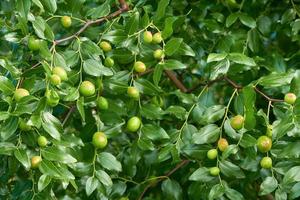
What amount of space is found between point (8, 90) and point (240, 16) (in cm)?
87

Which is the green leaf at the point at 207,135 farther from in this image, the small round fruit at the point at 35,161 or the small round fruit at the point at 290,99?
the small round fruit at the point at 35,161

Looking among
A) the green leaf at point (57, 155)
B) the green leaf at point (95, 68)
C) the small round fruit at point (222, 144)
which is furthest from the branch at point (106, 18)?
the small round fruit at point (222, 144)

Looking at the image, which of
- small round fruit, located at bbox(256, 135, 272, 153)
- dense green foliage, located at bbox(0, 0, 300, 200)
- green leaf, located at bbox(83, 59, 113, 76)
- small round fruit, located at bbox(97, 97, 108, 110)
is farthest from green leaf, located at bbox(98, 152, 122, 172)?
small round fruit, located at bbox(256, 135, 272, 153)

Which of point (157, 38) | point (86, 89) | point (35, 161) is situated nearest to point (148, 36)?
point (157, 38)

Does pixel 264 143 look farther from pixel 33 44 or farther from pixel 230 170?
pixel 33 44

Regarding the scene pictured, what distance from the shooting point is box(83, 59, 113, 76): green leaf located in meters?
1.48

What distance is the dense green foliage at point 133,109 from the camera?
1.40m

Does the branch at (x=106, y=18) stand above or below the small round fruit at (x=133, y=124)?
above

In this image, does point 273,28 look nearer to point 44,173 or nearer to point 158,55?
point 158,55

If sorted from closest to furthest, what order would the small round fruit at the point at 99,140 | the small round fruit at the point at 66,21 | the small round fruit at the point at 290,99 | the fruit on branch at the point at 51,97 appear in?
1. the fruit on branch at the point at 51,97
2. the small round fruit at the point at 290,99
3. the small round fruit at the point at 99,140
4. the small round fruit at the point at 66,21

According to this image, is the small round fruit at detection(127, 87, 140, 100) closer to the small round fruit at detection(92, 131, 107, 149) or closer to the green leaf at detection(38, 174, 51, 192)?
the small round fruit at detection(92, 131, 107, 149)

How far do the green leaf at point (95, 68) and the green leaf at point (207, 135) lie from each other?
29 centimetres

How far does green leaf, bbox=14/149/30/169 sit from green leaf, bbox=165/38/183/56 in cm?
46

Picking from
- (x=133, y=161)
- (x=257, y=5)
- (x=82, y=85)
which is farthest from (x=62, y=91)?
(x=257, y=5)
